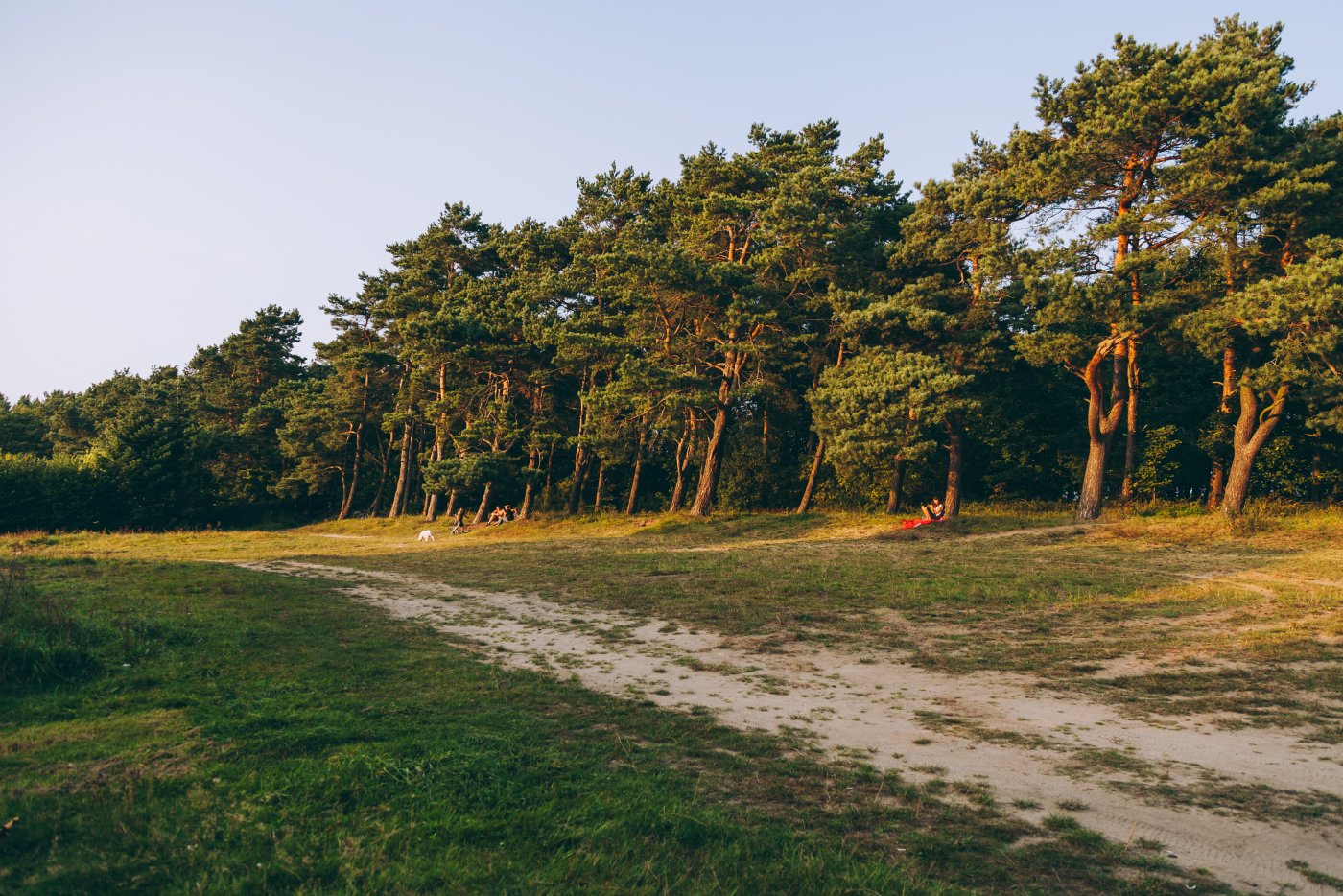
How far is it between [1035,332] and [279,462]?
59.4m

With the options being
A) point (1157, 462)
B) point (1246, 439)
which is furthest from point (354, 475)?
point (1246, 439)

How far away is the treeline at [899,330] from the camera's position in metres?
22.0

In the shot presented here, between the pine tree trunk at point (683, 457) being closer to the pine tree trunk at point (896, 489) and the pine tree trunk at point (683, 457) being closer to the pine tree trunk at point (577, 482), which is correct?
the pine tree trunk at point (577, 482)

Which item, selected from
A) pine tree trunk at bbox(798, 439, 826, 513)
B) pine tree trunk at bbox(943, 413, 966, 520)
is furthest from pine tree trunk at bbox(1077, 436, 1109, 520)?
pine tree trunk at bbox(798, 439, 826, 513)

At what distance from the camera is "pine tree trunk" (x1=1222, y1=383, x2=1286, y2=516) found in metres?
22.3

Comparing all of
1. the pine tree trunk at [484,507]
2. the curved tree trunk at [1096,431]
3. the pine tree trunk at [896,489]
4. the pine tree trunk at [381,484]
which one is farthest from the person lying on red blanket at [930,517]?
the pine tree trunk at [381,484]

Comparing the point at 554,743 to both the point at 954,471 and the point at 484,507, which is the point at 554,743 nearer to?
the point at 954,471

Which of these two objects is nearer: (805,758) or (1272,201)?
(805,758)

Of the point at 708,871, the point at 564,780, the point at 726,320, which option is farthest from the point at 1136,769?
the point at 726,320

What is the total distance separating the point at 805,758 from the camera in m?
5.98

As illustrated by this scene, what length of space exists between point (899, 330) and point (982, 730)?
78.7 ft

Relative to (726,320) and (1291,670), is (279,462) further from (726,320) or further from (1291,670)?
(1291,670)

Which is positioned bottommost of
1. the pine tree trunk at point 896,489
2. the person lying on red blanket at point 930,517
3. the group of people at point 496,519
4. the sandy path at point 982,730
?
the group of people at point 496,519

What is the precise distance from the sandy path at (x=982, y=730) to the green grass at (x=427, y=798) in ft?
1.83
